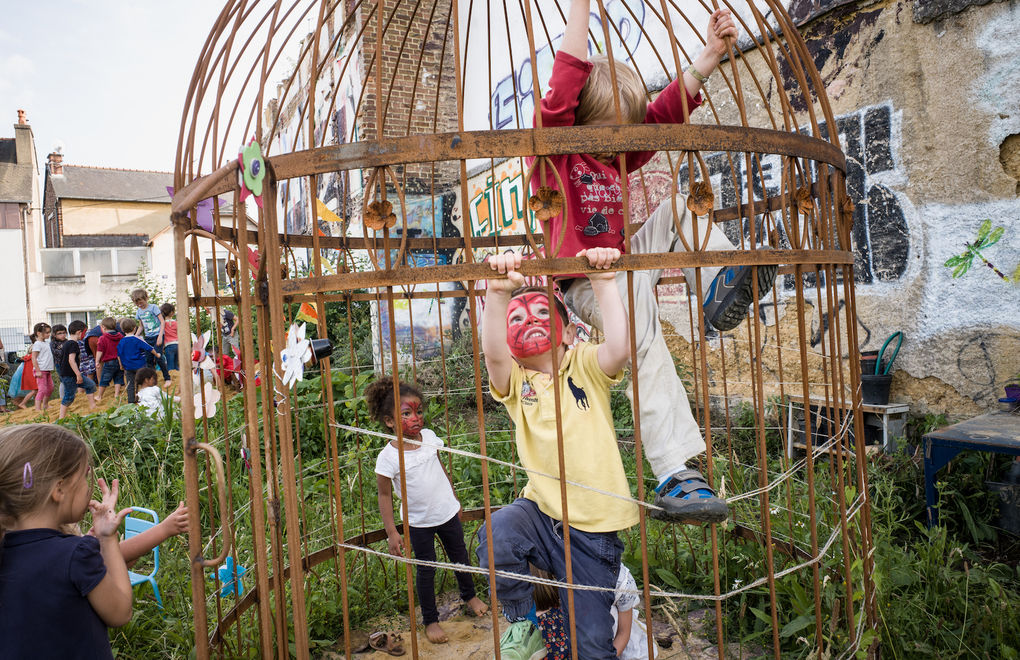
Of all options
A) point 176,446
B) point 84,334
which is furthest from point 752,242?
point 84,334

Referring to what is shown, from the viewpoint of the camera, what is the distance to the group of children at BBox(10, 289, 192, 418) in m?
8.68

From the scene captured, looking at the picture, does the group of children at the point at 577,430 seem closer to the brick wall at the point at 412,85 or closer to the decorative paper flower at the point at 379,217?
the decorative paper flower at the point at 379,217

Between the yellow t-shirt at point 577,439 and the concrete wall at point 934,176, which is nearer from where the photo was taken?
the yellow t-shirt at point 577,439

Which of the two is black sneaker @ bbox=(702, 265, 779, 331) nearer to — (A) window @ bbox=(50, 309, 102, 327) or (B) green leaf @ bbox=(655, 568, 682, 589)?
(B) green leaf @ bbox=(655, 568, 682, 589)

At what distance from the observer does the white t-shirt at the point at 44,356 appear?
9.91m

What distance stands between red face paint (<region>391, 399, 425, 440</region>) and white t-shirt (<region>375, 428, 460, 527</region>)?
0.18 feet

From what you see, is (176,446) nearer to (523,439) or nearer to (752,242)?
(523,439)

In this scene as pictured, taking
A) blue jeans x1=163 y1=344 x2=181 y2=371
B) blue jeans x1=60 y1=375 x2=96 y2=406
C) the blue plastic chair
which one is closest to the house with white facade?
blue jeans x1=60 y1=375 x2=96 y2=406

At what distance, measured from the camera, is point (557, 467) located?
2031mm

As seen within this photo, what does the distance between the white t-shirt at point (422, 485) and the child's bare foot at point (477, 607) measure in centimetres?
43

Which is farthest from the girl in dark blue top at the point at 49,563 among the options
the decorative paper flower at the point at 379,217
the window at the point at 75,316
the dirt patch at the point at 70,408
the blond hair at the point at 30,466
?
the window at the point at 75,316

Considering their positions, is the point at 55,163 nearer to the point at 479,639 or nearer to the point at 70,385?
the point at 70,385

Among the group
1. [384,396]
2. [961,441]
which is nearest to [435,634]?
[384,396]

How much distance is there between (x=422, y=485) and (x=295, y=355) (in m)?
1.50
